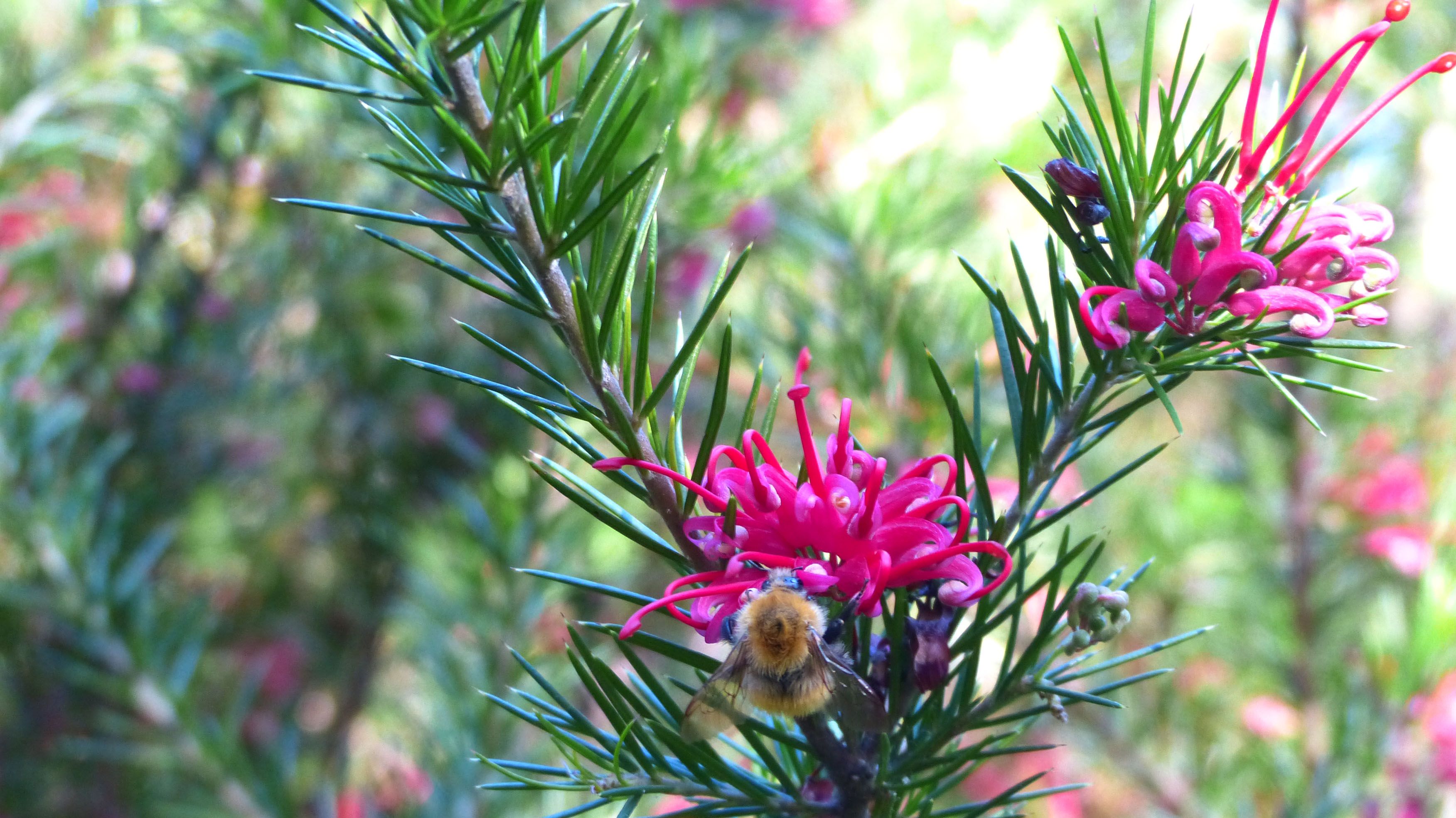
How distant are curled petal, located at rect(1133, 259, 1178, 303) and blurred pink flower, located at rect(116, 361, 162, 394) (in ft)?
3.19

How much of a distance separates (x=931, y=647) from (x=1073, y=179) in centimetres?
16

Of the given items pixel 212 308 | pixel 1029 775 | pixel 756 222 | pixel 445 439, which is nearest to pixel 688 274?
pixel 756 222

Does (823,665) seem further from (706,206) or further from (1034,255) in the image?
(1034,255)

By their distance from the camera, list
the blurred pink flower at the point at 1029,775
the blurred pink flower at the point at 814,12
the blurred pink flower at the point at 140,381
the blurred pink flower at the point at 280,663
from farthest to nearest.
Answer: the blurred pink flower at the point at 814,12
the blurred pink flower at the point at 1029,775
the blurred pink flower at the point at 280,663
the blurred pink flower at the point at 140,381

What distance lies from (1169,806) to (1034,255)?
60cm

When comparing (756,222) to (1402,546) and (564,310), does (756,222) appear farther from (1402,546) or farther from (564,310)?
(564,310)

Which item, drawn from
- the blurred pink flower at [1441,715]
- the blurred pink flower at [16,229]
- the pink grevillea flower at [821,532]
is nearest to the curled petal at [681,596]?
the pink grevillea flower at [821,532]

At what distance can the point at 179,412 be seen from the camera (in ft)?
3.20

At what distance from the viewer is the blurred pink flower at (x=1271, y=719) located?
3.33 ft

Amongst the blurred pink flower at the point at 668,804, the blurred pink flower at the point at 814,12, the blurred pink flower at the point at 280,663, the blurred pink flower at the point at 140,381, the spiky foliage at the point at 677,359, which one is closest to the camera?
the spiky foliage at the point at 677,359

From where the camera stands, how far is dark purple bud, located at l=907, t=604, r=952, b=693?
32 cm

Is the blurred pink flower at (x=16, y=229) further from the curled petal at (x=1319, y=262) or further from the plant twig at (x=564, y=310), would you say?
the curled petal at (x=1319, y=262)

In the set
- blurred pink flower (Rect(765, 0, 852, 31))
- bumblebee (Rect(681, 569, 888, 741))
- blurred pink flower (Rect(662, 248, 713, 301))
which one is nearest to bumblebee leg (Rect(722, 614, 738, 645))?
bumblebee (Rect(681, 569, 888, 741))

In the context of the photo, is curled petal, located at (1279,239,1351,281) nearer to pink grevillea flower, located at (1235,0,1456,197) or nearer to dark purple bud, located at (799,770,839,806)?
pink grevillea flower, located at (1235,0,1456,197)
